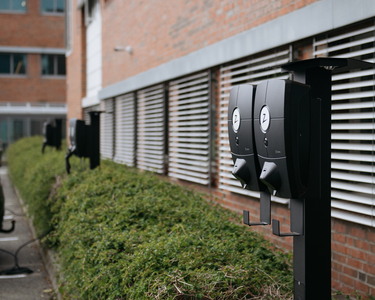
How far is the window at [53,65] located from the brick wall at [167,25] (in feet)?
70.6

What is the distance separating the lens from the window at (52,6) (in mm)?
34719

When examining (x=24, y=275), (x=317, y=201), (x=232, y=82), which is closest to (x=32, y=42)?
(x=232, y=82)

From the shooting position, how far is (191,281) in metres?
2.97

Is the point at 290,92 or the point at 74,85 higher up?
the point at 74,85

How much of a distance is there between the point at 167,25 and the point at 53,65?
91.6ft

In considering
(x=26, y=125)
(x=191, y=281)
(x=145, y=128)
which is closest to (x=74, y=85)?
(x=145, y=128)

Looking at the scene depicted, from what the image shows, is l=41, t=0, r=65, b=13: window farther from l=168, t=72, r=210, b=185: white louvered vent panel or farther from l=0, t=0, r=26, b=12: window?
l=168, t=72, r=210, b=185: white louvered vent panel

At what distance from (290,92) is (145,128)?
9.18 metres

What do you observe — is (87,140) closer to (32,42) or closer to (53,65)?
(32,42)

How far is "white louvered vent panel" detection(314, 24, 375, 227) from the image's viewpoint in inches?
172

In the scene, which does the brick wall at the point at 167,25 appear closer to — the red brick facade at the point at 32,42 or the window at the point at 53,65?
the red brick facade at the point at 32,42

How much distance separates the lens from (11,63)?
34156 mm

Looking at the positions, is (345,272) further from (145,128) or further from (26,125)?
(26,125)

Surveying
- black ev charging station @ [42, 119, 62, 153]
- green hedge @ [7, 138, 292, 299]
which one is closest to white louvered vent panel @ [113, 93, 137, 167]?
black ev charging station @ [42, 119, 62, 153]
